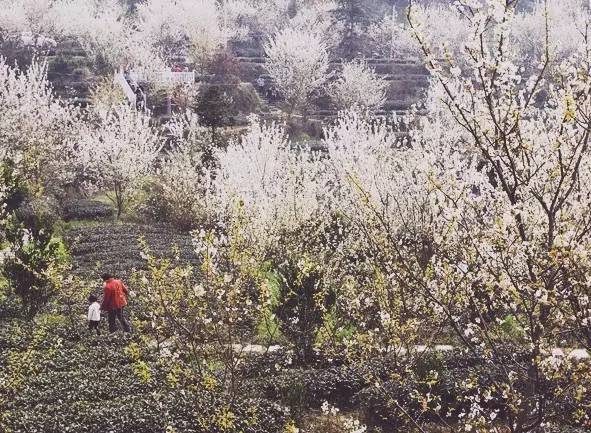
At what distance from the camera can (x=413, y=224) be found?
14641mm

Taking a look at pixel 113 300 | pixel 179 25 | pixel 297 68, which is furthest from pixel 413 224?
pixel 179 25

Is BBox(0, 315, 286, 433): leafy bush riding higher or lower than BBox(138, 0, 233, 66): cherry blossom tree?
lower

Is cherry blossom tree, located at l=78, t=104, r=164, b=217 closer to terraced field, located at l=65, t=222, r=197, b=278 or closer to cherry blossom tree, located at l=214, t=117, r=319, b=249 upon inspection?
terraced field, located at l=65, t=222, r=197, b=278

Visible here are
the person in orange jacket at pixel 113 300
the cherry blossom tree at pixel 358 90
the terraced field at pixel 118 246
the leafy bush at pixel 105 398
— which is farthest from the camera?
the cherry blossom tree at pixel 358 90

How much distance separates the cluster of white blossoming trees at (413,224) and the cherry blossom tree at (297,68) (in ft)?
0.55

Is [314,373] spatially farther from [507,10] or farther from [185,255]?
[185,255]

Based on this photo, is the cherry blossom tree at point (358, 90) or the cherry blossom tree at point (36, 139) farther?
the cherry blossom tree at point (358, 90)

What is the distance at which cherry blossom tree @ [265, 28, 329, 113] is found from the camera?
4375 centimetres

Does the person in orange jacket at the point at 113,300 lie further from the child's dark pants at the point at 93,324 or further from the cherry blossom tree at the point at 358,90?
the cherry blossom tree at the point at 358,90

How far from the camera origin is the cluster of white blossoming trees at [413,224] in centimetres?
501

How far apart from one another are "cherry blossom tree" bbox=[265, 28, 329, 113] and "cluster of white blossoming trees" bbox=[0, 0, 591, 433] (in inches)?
6.6

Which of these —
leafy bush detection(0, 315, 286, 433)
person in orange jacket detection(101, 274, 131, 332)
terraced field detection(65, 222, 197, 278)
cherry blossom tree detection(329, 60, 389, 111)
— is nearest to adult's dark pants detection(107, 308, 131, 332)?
person in orange jacket detection(101, 274, 131, 332)

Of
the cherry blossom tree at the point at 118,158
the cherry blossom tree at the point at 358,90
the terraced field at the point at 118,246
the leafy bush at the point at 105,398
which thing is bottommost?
the terraced field at the point at 118,246

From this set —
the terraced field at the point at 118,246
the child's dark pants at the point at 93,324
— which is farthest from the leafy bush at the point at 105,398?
the terraced field at the point at 118,246
